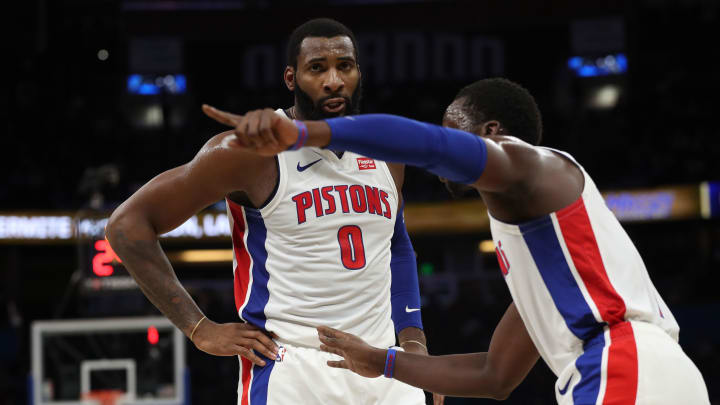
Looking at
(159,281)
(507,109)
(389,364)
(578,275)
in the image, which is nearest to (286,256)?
(159,281)

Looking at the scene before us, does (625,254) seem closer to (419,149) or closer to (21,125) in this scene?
(419,149)

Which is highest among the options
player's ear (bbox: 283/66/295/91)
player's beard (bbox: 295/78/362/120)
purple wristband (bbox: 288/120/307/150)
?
player's ear (bbox: 283/66/295/91)

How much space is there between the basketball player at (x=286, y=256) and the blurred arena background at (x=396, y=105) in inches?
453

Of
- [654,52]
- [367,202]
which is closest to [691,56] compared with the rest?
[654,52]

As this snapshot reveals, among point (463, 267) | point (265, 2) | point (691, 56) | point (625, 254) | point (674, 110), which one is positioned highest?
point (265, 2)

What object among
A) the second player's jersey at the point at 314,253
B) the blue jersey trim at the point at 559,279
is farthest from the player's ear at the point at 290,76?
the blue jersey trim at the point at 559,279

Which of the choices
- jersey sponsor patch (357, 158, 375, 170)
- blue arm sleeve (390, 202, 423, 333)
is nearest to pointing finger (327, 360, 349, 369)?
blue arm sleeve (390, 202, 423, 333)

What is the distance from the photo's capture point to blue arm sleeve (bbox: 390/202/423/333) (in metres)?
3.55

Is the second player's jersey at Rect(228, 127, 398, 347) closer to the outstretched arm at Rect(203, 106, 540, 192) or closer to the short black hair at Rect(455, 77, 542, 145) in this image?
the short black hair at Rect(455, 77, 542, 145)

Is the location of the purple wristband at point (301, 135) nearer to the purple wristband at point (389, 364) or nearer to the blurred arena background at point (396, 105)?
the purple wristband at point (389, 364)

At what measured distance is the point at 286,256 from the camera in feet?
10.4

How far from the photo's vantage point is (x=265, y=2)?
21.9m

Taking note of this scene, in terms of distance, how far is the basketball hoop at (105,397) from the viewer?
7.92 meters

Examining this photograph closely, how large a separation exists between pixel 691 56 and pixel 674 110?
213cm
